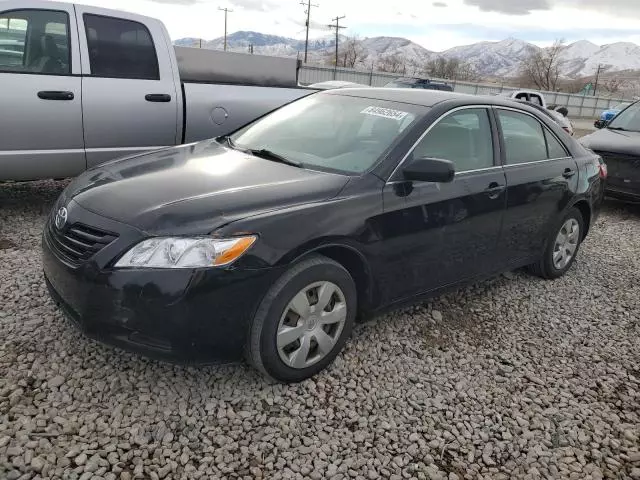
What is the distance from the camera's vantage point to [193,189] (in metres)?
2.78

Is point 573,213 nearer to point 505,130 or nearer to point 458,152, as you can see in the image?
point 505,130

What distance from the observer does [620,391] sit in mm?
3193

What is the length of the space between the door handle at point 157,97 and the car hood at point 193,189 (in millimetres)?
2093

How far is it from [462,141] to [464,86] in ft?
122

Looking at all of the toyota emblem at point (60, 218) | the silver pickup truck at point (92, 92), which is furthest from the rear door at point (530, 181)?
the silver pickup truck at point (92, 92)

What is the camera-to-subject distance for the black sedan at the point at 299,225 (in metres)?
2.46

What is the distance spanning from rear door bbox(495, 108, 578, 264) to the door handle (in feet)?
10.6

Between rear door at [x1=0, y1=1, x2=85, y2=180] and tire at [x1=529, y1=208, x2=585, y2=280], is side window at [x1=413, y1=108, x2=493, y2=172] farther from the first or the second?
rear door at [x1=0, y1=1, x2=85, y2=180]

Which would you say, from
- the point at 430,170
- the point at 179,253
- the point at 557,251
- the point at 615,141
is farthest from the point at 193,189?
the point at 615,141

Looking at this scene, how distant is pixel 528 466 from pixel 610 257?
379cm

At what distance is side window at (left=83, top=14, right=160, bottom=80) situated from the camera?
16.3ft

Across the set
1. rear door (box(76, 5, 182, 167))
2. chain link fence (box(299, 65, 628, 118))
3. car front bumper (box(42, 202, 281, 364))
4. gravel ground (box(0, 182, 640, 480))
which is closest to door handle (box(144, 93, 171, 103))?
rear door (box(76, 5, 182, 167))

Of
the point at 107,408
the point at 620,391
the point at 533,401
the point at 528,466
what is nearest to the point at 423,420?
the point at 528,466

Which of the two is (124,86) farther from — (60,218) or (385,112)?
(385,112)
